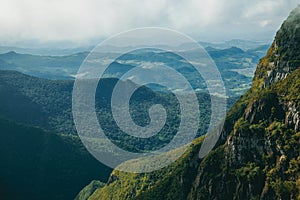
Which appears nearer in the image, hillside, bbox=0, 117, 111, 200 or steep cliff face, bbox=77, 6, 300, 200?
steep cliff face, bbox=77, 6, 300, 200

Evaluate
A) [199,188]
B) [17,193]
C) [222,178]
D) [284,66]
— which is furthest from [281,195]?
[17,193]

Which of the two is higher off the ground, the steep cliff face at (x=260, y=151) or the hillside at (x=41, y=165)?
the steep cliff face at (x=260, y=151)

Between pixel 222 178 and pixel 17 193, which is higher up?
pixel 222 178

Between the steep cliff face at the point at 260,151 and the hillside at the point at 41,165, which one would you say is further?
the hillside at the point at 41,165

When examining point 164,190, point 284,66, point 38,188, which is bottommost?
point 38,188

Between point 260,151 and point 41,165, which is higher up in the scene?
point 260,151

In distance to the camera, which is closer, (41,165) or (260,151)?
(260,151)

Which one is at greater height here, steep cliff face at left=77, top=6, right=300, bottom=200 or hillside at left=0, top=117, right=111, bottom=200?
steep cliff face at left=77, top=6, right=300, bottom=200

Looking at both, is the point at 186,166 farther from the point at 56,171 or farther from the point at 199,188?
the point at 56,171
